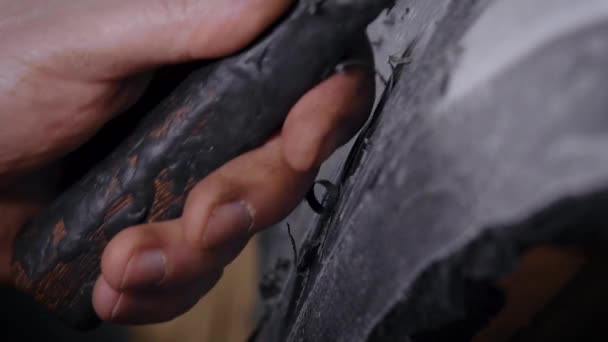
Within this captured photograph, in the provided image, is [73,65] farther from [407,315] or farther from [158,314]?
[407,315]

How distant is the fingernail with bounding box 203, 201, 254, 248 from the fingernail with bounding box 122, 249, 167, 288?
42mm

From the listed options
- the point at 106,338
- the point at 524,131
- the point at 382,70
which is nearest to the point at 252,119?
the point at 382,70

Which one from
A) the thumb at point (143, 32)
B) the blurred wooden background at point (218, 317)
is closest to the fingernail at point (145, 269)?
the thumb at point (143, 32)

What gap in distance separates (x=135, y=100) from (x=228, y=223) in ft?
0.51

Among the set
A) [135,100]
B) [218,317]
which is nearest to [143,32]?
[135,100]

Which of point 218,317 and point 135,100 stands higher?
point 135,100

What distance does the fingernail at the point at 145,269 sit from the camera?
1.49 ft

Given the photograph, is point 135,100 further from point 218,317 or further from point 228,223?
point 218,317

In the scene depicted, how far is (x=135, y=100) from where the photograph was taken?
0.52 metres

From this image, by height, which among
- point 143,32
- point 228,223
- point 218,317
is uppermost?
point 143,32

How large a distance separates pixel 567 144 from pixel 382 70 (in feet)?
0.83

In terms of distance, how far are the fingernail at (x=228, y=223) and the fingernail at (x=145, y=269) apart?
42mm

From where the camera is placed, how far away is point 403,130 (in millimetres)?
282

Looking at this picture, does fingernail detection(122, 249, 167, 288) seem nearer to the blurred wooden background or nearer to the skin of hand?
the skin of hand
